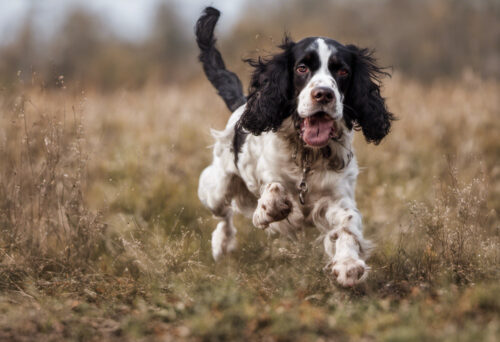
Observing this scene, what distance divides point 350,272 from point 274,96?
44.9 inches

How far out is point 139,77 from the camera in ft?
53.0

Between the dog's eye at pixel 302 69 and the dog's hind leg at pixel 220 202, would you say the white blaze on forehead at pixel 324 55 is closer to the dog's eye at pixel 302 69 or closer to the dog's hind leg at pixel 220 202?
the dog's eye at pixel 302 69

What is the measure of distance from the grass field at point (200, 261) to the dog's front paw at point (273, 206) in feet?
0.78

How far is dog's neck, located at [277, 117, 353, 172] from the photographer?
3158 mm

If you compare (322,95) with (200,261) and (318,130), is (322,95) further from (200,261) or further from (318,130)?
(200,261)

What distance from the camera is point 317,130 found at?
9.59ft

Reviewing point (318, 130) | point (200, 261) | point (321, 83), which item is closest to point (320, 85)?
point (321, 83)

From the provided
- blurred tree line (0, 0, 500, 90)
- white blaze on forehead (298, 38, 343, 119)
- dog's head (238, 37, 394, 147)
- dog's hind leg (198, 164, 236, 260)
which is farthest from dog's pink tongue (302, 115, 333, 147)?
blurred tree line (0, 0, 500, 90)

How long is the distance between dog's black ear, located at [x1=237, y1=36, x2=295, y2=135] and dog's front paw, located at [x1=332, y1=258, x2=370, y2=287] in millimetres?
964

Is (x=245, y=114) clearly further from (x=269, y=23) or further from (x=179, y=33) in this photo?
(x=179, y=33)

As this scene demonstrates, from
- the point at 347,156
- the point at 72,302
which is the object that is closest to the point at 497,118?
the point at 347,156

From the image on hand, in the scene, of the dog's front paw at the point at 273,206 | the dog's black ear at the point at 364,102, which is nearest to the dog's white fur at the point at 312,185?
the dog's front paw at the point at 273,206

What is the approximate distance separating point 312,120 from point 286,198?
450 millimetres

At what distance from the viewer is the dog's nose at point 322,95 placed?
272cm
